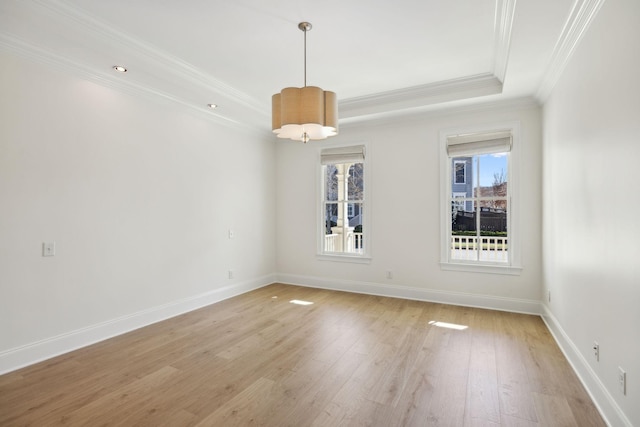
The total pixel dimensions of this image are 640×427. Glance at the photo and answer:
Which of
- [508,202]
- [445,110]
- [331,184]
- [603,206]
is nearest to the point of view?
[603,206]

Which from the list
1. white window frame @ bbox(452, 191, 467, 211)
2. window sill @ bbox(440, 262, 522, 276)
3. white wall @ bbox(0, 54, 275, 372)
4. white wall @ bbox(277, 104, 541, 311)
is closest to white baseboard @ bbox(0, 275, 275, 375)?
white wall @ bbox(0, 54, 275, 372)

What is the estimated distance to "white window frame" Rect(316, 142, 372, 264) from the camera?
5074 mm

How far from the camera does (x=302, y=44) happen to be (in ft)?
10.1

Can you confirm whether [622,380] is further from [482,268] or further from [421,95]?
[421,95]

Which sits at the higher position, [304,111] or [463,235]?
[304,111]

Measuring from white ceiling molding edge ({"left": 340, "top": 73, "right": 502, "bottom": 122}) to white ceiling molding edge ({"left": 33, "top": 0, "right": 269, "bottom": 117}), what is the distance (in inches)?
57.5

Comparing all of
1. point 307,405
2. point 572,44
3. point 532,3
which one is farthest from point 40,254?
point 572,44

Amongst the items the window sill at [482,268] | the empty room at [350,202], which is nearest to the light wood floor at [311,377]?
the empty room at [350,202]

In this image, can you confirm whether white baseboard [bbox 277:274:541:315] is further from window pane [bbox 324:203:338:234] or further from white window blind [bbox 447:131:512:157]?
white window blind [bbox 447:131:512:157]

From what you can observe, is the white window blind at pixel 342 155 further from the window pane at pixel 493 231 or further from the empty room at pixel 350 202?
the window pane at pixel 493 231

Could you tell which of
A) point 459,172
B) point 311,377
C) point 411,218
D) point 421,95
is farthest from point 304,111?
point 459,172

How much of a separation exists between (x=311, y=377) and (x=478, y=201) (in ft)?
10.7

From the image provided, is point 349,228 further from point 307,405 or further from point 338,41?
point 307,405

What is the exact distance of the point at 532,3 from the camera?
219cm
